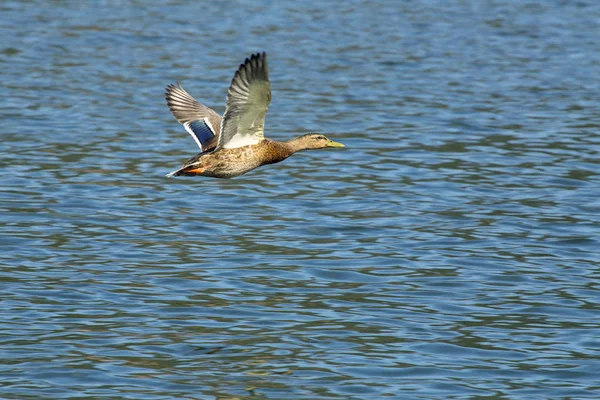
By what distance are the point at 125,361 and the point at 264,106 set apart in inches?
112

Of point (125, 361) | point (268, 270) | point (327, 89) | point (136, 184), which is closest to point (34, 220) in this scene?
point (136, 184)

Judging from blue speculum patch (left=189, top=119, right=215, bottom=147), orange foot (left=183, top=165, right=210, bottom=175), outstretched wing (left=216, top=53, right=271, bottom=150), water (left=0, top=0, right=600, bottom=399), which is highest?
outstretched wing (left=216, top=53, right=271, bottom=150)

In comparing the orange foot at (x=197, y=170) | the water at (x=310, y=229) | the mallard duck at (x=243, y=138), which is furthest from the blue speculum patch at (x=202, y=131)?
the orange foot at (x=197, y=170)

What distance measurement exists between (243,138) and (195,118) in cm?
177

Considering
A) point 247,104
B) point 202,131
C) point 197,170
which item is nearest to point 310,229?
point 202,131

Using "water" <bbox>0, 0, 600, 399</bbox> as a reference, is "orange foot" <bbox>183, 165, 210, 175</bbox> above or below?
above

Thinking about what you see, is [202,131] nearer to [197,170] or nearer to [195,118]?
[195,118]

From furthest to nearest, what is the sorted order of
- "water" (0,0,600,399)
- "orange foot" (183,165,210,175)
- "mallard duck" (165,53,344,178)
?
"orange foot" (183,165,210,175) → "mallard duck" (165,53,344,178) → "water" (0,0,600,399)

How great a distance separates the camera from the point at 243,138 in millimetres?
11211

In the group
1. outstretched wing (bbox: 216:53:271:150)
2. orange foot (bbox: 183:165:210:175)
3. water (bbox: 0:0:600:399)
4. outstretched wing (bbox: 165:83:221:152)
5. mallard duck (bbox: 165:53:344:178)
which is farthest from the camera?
outstretched wing (bbox: 165:83:221:152)

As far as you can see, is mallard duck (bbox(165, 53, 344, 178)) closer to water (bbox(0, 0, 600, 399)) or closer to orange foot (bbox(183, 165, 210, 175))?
orange foot (bbox(183, 165, 210, 175))

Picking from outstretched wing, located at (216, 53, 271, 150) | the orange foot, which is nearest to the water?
the orange foot

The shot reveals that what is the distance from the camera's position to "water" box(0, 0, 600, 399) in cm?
909

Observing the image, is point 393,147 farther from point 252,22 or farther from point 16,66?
point 252,22
